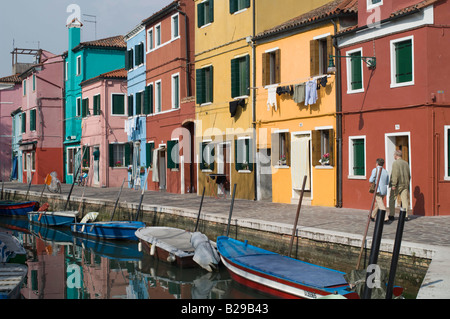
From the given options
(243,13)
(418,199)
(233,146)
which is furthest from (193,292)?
(243,13)

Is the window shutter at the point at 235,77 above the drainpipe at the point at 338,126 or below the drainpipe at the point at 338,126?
above

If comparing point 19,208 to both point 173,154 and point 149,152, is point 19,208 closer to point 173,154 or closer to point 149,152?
point 149,152

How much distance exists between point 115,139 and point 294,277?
26549mm

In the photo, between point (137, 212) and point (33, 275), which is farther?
point (137, 212)

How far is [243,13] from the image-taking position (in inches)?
914

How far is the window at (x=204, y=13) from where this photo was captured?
25.5 m

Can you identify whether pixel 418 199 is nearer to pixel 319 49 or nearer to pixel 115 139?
pixel 319 49

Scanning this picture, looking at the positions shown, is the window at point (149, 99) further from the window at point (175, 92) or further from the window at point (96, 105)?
the window at point (96, 105)

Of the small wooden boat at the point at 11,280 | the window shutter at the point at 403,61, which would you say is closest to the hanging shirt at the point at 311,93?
the window shutter at the point at 403,61

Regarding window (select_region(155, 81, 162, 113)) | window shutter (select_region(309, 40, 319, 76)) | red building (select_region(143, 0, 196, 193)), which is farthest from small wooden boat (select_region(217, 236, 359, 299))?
window (select_region(155, 81, 162, 113))

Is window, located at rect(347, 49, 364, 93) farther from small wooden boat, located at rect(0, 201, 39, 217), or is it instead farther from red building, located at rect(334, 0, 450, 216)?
small wooden boat, located at rect(0, 201, 39, 217)

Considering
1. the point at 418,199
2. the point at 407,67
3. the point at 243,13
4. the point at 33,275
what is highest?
the point at 243,13

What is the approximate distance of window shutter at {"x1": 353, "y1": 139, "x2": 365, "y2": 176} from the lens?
17.9 m

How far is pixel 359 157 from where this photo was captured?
17984 millimetres
